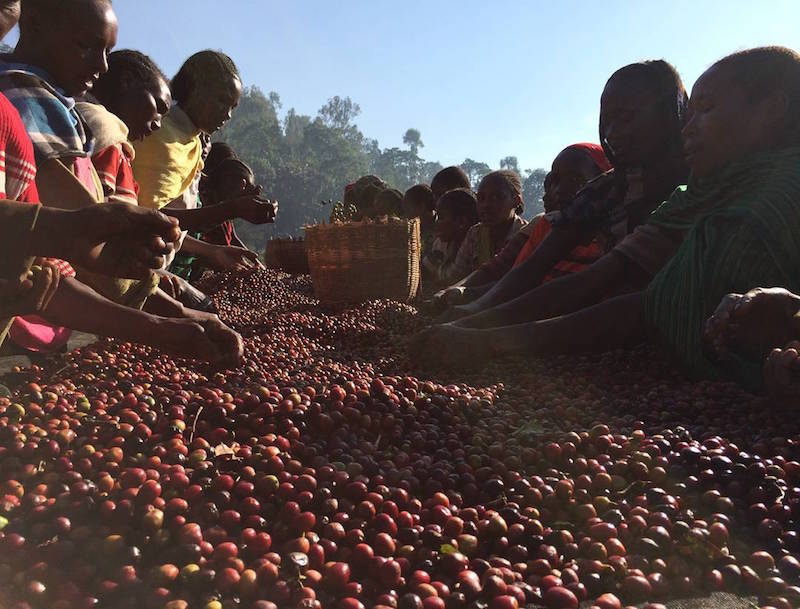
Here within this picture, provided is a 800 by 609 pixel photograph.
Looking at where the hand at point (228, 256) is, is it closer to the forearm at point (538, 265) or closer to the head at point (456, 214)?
the head at point (456, 214)

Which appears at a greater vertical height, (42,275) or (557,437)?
(42,275)

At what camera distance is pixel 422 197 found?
357 inches

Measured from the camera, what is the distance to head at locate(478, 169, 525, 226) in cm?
630

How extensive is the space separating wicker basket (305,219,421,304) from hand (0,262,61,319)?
350 centimetres

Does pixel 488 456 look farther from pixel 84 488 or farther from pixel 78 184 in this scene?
pixel 78 184

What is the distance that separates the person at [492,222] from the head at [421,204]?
2.20m

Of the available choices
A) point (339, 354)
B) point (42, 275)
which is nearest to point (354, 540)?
point (42, 275)

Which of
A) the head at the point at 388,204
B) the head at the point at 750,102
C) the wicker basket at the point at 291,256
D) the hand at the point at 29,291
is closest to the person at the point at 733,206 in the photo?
the head at the point at 750,102

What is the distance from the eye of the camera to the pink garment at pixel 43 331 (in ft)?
9.95

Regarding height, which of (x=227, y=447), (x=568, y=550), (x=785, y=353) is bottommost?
(x=568, y=550)

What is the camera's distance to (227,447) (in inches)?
76.1

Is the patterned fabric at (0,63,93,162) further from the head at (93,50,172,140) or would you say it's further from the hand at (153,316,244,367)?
the head at (93,50,172,140)

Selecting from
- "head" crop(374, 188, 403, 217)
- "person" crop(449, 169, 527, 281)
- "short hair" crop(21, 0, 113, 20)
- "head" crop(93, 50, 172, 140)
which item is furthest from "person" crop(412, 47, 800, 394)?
"head" crop(374, 188, 403, 217)

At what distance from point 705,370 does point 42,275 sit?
9.16ft
